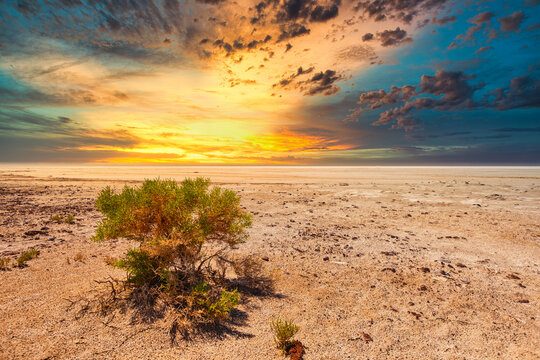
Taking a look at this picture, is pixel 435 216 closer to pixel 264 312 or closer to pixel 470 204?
pixel 470 204

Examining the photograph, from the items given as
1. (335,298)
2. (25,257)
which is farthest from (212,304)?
(25,257)

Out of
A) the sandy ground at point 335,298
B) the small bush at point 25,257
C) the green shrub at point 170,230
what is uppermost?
the green shrub at point 170,230

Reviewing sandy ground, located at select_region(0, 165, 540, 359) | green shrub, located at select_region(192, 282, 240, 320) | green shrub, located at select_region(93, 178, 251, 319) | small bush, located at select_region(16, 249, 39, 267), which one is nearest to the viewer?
sandy ground, located at select_region(0, 165, 540, 359)

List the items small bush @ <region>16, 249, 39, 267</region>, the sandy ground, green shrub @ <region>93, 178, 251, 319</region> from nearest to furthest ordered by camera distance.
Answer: the sandy ground
green shrub @ <region>93, 178, 251, 319</region>
small bush @ <region>16, 249, 39, 267</region>

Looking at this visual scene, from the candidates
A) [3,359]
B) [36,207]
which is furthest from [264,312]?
[36,207]

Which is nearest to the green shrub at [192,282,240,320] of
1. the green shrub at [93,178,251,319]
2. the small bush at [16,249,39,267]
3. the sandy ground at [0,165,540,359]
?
the green shrub at [93,178,251,319]

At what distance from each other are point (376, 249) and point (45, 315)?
32.9 feet

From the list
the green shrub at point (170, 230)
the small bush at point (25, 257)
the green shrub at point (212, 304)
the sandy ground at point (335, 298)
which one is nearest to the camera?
the sandy ground at point (335, 298)

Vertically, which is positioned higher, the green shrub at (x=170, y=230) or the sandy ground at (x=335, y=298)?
the green shrub at (x=170, y=230)

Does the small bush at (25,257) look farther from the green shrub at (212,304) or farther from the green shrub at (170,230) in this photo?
the green shrub at (212,304)

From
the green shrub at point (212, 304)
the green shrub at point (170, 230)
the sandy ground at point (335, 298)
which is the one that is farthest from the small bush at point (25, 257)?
the green shrub at point (212, 304)

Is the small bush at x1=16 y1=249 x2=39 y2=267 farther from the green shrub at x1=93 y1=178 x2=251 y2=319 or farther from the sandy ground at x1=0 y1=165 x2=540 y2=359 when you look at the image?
the green shrub at x1=93 y1=178 x2=251 y2=319

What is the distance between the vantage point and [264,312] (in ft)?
18.1

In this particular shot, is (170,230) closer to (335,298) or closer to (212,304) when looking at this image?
(212,304)
